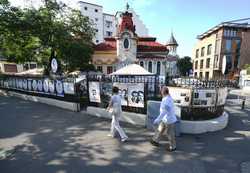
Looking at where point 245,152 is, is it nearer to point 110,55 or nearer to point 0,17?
point 0,17

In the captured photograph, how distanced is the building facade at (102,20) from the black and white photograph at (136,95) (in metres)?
39.0

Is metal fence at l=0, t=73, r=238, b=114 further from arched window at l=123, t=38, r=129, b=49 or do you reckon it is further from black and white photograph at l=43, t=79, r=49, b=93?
arched window at l=123, t=38, r=129, b=49

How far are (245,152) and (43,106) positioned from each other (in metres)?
9.62

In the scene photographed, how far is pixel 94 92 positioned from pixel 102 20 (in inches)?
1713

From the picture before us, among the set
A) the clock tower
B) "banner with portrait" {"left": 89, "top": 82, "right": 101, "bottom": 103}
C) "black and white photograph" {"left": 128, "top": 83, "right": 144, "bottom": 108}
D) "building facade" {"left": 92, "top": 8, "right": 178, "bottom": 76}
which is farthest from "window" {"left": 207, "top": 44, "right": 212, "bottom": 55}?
"banner with portrait" {"left": 89, "top": 82, "right": 101, "bottom": 103}

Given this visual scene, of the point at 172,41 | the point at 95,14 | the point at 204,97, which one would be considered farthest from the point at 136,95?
the point at 172,41

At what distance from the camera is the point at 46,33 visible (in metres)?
13.3

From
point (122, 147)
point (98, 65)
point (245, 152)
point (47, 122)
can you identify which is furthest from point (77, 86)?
point (98, 65)

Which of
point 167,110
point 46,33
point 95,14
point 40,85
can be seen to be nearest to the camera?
point 167,110

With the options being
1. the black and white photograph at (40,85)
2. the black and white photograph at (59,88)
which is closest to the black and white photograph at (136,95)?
the black and white photograph at (59,88)

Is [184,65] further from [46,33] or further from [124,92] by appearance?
[124,92]

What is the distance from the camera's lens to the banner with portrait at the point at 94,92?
7.46 meters

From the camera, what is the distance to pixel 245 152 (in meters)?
4.45

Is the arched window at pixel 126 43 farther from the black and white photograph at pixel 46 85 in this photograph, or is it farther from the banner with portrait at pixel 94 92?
the banner with portrait at pixel 94 92
